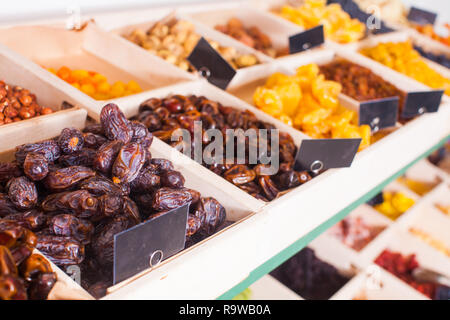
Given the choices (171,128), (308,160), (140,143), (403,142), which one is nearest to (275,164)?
(308,160)

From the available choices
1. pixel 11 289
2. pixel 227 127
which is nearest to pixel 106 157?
pixel 11 289

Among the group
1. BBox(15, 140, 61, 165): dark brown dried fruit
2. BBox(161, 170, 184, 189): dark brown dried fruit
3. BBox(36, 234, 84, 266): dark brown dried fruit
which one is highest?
BBox(15, 140, 61, 165): dark brown dried fruit

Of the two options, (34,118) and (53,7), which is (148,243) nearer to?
(34,118)

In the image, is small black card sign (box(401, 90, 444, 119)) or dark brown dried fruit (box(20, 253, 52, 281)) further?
small black card sign (box(401, 90, 444, 119))

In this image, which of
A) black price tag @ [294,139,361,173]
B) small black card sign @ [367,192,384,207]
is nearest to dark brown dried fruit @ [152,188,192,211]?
black price tag @ [294,139,361,173]

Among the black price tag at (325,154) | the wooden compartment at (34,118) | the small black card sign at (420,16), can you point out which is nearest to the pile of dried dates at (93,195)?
the wooden compartment at (34,118)

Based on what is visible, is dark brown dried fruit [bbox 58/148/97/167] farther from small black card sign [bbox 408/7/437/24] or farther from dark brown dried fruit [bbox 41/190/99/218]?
small black card sign [bbox 408/7/437/24]
